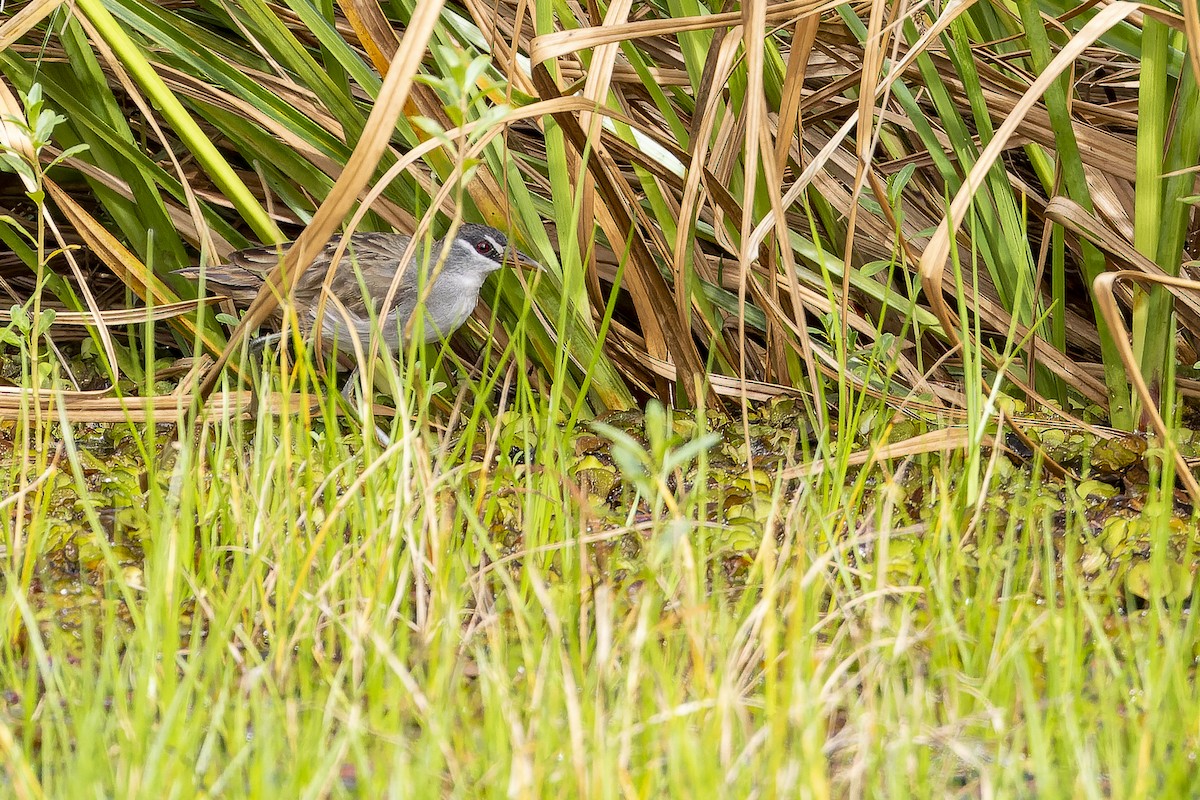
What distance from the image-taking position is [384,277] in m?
4.23

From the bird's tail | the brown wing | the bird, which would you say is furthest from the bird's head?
the bird's tail

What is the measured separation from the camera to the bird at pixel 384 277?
3930 mm

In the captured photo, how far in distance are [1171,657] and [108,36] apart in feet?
8.56

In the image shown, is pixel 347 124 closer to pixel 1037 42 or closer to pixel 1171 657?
pixel 1037 42

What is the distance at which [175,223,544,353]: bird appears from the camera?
12.9 feet

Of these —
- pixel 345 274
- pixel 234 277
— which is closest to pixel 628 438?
pixel 234 277

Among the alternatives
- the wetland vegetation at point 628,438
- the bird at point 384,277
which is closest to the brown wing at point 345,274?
the bird at point 384,277

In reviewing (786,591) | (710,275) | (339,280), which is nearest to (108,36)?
(339,280)

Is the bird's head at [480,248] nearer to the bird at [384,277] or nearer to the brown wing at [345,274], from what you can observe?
the bird at [384,277]

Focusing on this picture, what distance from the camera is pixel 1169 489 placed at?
2396 mm

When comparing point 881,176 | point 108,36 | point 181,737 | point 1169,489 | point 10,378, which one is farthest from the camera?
point 10,378

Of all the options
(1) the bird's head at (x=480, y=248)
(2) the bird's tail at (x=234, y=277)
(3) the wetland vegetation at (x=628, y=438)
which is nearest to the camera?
(3) the wetland vegetation at (x=628, y=438)

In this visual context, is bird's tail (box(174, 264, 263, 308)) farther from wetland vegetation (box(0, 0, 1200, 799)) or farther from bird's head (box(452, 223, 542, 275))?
bird's head (box(452, 223, 542, 275))

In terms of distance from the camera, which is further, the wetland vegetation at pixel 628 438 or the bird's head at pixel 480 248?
the bird's head at pixel 480 248
